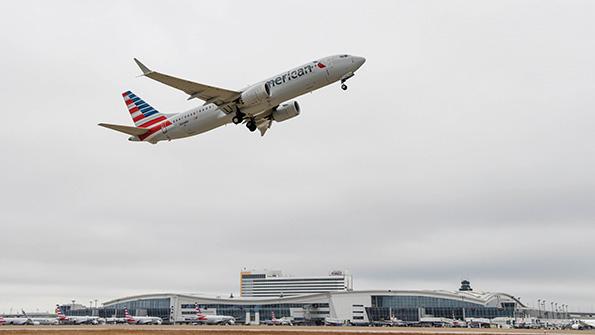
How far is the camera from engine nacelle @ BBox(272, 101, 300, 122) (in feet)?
200

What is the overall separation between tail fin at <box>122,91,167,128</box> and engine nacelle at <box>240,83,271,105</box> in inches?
416

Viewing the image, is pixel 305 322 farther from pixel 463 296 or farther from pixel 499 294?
pixel 499 294

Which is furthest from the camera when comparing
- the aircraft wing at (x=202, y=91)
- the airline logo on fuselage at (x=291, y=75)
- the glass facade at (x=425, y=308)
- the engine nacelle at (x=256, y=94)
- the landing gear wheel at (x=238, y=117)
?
the glass facade at (x=425, y=308)

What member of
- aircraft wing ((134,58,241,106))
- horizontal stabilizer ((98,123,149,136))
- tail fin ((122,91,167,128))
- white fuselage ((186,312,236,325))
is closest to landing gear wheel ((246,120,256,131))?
aircraft wing ((134,58,241,106))

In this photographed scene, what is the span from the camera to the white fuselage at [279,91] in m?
52.0

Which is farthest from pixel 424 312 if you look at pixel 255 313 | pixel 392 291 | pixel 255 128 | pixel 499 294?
pixel 255 128

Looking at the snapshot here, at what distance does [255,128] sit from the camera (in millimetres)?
61562

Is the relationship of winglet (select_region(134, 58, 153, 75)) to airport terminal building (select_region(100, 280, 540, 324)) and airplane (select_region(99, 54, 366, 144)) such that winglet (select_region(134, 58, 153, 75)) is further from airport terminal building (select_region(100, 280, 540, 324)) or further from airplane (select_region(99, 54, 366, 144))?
airport terminal building (select_region(100, 280, 540, 324))

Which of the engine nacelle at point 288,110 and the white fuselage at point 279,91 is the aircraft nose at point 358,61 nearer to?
the white fuselage at point 279,91

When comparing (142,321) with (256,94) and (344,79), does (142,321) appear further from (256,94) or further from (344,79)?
(344,79)

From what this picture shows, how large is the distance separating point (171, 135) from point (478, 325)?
9932 cm

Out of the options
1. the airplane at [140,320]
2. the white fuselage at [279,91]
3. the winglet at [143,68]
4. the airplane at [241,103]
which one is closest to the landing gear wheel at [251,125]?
the airplane at [241,103]

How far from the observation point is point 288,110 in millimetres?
60875

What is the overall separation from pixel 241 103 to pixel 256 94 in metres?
2.03
